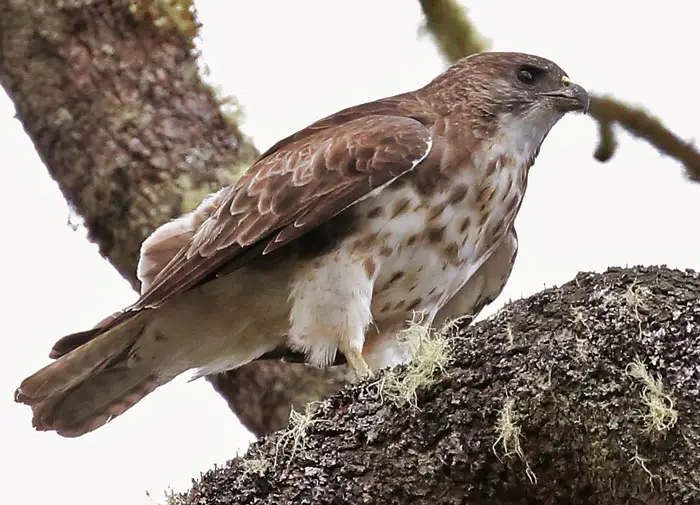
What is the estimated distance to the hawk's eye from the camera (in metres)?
4.56

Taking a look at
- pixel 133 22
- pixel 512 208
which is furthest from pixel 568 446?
pixel 133 22

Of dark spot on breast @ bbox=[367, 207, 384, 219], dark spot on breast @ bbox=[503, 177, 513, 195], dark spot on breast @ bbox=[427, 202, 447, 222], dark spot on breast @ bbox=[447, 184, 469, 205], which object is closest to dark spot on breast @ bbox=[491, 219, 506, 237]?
dark spot on breast @ bbox=[503, 177, 513, 195]

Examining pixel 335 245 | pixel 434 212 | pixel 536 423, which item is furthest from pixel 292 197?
pixel 536 423

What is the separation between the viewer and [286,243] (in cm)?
390

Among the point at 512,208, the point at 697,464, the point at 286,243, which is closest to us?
the point at 697,464

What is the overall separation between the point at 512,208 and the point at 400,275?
1.90ft

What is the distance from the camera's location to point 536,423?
2453 mm

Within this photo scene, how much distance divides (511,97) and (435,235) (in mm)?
796

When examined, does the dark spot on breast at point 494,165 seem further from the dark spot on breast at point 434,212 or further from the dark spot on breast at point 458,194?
the dark spot on breast at point 434,212

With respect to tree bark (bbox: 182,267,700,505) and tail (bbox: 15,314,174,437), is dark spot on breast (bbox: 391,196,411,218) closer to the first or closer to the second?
tail (bbox: 15,314,174,437)

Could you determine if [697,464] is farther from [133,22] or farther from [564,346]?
[133,22]

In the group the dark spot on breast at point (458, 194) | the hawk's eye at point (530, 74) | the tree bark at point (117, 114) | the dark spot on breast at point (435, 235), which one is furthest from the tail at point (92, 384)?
the hawk's eye at point (530, 74)

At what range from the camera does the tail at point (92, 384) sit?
4035 mm

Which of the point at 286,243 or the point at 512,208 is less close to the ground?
the point at 286,243
